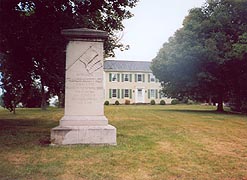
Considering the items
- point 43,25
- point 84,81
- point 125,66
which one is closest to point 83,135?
point 84,81

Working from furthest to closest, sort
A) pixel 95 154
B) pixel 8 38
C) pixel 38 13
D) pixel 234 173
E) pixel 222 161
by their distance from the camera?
pixel 8 38 < pixel 38 13 < pixel 95 154 < pixel 222 161 < pixel 234 173

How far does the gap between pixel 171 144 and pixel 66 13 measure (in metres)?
6.29

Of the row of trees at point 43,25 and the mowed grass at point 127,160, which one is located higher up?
the row of trees at point 43,25

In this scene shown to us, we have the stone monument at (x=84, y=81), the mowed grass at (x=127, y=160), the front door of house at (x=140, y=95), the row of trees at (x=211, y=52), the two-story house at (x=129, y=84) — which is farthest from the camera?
the front door of house at (x=140, y=95)

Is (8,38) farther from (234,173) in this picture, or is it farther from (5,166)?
(234,173)

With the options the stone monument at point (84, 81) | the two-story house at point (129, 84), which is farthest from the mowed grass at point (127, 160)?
the two-story house at point (129, 84)

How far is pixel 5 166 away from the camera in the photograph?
595 cm

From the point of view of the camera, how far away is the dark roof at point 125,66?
54.2 m

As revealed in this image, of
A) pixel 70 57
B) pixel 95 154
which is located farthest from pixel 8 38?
pixel 95 154

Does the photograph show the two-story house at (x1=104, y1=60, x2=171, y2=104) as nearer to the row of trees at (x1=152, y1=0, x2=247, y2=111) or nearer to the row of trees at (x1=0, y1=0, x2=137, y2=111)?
the row of trees at (x1=152, y1=0, x2=247, y2=111)

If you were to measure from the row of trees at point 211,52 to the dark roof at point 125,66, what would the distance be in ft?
83.5

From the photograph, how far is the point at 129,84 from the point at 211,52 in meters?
29.0

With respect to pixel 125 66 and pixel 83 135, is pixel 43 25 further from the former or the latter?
pixel 125 66

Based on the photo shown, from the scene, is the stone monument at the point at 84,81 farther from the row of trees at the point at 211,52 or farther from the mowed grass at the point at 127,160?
the row of trees at the point at 211,52
